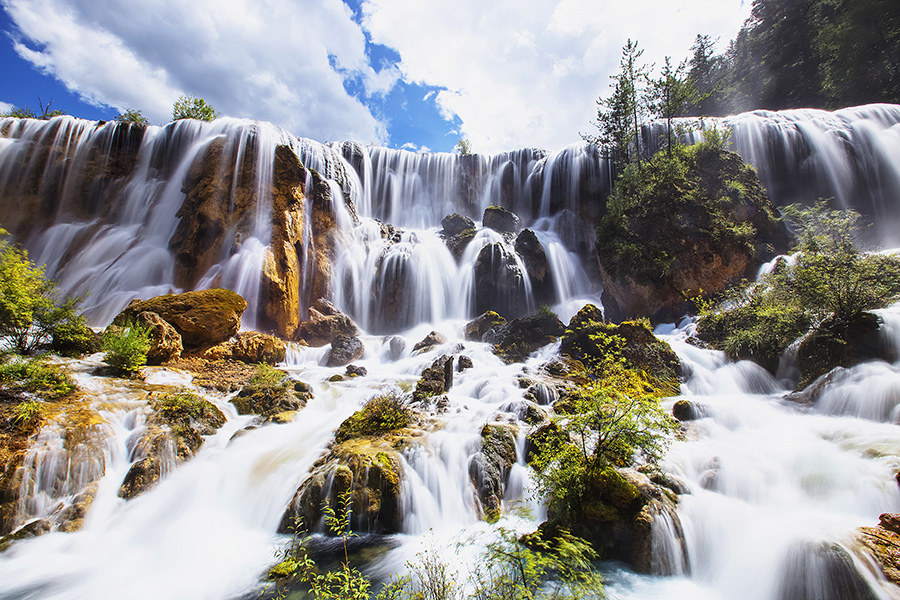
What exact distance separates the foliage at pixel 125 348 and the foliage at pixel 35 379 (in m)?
1.31

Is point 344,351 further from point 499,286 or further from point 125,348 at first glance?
point 499,286

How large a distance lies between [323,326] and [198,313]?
6.22 m

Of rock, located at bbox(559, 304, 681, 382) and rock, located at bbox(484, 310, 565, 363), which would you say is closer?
rock, located at bbox(559, 304, 681, 382)

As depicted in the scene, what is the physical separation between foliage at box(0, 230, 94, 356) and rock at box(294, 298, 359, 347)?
8.21 meters

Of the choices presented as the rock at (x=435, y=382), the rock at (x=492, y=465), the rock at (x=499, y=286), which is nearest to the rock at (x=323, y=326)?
the rock at (x=499, y=286)

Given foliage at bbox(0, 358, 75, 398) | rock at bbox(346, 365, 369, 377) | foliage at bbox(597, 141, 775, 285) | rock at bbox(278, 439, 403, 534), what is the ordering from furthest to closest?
1. foliage at bbox(597, 141, 775, 285)
2. rock at bbox(346, 365, 369, 377)
3. foliage at bbox(0, 358, 75, 398)
4. rock at bbox(278, 439, 403, 534)

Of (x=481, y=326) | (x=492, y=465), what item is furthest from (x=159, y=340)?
(x=481, y=326)

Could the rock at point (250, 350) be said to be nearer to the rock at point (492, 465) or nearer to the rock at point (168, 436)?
the rock at point (168, 436)

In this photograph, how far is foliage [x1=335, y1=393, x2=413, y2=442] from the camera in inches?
292

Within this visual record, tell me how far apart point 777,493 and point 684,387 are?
19.7 feet

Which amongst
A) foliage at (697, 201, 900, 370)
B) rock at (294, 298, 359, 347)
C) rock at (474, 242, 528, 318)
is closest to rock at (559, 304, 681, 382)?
foliage at (697, 201, 900, 370)

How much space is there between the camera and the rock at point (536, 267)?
22188mm

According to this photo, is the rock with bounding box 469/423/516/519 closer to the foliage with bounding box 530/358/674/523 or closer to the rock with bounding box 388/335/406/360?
the foliage with bounding box 530/358/674/523

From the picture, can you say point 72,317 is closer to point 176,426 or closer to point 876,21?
point 176,426
